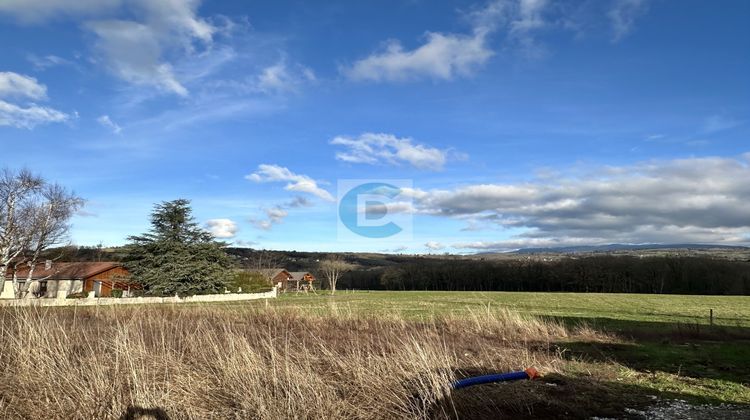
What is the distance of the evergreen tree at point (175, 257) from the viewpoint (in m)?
44.8

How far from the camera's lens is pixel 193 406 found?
6.27 m

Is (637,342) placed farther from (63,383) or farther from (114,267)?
(114,267)

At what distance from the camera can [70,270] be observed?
54719 millimetres

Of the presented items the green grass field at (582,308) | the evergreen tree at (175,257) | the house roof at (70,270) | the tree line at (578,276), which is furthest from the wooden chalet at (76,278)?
the tree line at (578,276)

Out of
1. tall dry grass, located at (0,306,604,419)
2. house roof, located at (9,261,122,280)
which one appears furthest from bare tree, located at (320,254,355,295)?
house roof, located at (9,261,122,280)

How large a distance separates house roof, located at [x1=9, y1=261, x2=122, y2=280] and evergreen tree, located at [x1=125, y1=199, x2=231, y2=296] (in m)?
9.55

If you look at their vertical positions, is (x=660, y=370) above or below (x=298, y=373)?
below

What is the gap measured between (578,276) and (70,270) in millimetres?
77964

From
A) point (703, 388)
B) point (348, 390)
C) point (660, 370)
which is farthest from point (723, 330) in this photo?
point (348, 390)

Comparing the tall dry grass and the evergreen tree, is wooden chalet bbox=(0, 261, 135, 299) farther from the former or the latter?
the tall dry grass

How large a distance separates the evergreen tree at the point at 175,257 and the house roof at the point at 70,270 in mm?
9553

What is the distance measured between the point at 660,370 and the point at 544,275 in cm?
8732

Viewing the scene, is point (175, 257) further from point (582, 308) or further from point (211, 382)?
point (211, 382)

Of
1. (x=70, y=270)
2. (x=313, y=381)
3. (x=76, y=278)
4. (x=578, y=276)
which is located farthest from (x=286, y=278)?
(x=313, y=381)
